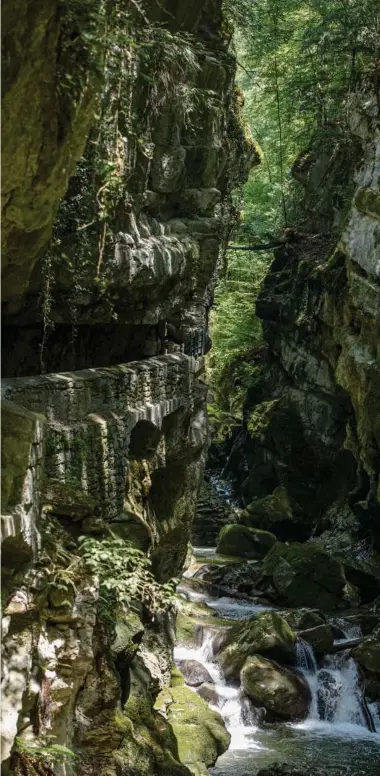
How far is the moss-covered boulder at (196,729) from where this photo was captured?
50.6ft

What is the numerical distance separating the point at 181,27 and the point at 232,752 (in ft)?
46.6

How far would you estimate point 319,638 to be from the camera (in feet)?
68.0

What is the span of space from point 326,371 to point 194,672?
1435 centimetres

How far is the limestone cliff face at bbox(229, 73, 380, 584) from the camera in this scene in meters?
25.3

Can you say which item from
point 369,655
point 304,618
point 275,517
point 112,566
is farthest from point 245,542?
point 112,566

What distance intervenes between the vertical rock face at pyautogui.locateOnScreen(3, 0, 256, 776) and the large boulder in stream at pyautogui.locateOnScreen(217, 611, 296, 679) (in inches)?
84.2

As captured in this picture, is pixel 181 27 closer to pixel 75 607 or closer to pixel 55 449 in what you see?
pixel 55 449

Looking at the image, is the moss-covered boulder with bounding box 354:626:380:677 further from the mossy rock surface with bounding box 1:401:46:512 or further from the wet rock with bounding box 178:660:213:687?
the mossy rock surface with bounding box 1:401:46:512

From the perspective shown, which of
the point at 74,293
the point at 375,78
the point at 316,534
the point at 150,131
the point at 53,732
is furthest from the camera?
the point at 316,534

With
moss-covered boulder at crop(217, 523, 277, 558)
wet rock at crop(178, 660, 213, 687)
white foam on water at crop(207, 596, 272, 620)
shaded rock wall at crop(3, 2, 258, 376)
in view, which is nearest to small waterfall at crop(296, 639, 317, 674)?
wet rock at crop(178, 660, 213, 687)

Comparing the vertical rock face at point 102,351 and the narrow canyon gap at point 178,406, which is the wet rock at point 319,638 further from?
the vertical rock face at point 102,351

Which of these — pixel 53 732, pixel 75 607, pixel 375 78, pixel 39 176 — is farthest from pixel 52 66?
pixel 375 78

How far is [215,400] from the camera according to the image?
43.6 meters

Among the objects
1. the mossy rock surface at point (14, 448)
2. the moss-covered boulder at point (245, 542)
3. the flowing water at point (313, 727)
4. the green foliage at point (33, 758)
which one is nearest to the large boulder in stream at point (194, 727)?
the flowing water at point (313, 727)
